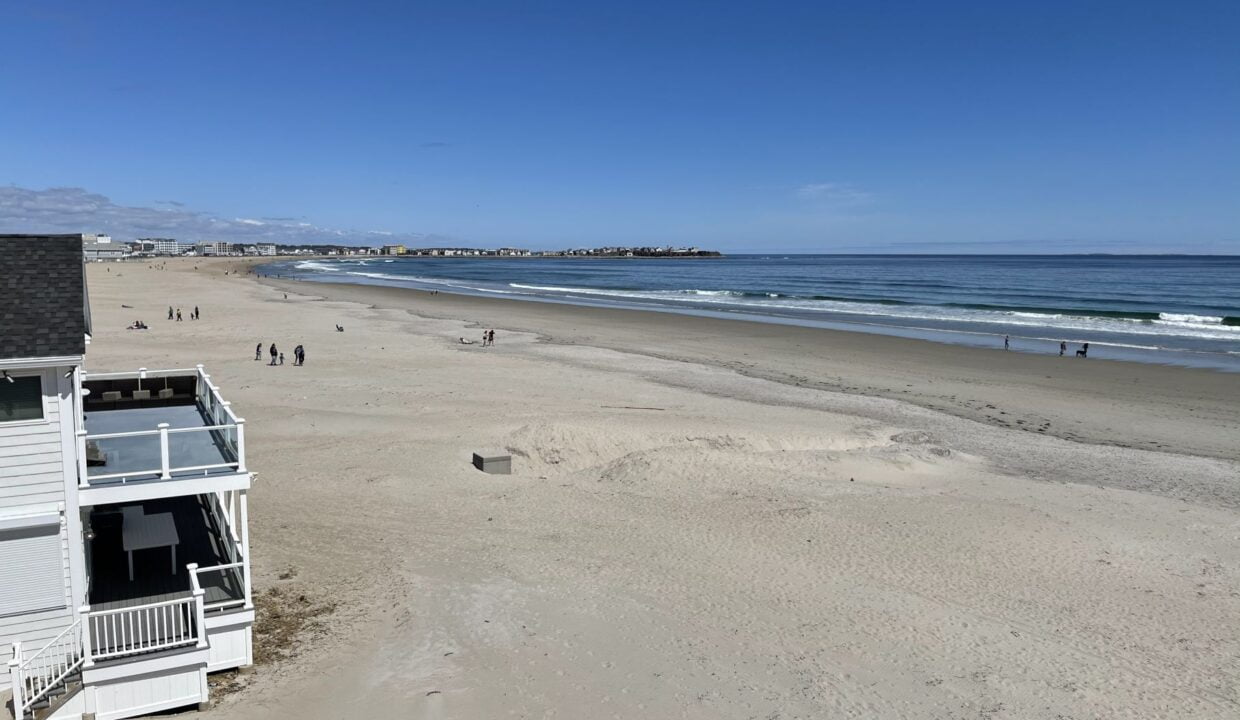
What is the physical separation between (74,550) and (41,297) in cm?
268

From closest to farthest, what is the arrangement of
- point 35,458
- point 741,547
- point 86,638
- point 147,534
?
point 86,638
point 35,458
point 147,534
point 741,547


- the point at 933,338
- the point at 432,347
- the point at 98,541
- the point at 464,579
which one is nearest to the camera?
the point at 98,541

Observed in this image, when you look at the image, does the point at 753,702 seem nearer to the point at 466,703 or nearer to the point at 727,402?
the point at 466,703

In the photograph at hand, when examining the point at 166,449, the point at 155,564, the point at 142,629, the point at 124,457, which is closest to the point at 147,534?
the point at 155,564

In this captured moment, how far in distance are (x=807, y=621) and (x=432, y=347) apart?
88.4 feet

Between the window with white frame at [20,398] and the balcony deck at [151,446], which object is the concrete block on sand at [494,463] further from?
the window with white frame at [20,398]

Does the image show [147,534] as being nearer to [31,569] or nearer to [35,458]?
[31,569]

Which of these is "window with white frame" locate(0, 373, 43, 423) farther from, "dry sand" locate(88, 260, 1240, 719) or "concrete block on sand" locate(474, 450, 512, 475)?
"concrete block on sand" locate(474, 450, 512, 475)

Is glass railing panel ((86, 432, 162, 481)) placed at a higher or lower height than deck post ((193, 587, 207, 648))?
higher

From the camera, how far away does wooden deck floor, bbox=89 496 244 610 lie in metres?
9.03

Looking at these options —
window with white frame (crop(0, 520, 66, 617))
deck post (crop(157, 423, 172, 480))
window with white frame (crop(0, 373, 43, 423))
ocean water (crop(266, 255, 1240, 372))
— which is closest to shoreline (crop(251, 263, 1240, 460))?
ocean water (crop(266, 255, 1240, 372))

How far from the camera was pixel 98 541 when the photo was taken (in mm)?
10234

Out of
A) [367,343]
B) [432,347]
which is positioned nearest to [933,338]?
[432,347]

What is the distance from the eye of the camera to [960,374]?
3031 cm
